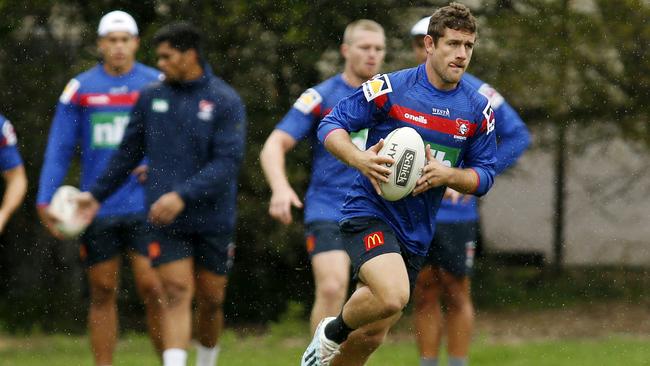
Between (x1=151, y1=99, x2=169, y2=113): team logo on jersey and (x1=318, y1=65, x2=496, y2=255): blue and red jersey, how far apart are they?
5.17 feet

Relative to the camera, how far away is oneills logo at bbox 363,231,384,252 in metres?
6.53

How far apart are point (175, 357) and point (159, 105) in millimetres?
1473

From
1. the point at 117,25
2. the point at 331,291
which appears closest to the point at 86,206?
the point at 117,25

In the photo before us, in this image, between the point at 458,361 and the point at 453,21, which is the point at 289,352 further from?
the point at 453,21

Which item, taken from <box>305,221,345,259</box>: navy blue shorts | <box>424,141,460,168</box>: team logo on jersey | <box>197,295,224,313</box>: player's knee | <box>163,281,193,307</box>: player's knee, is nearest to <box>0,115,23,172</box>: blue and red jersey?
<box>163,281,193,307</box>: player's knee

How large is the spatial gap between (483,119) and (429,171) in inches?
19.3

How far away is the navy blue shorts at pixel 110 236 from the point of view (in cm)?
859

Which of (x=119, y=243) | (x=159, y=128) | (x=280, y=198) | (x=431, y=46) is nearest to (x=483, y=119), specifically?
(x=431, y=46)

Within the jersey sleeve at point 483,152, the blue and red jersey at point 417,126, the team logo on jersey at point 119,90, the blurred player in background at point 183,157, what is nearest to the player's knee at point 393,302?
the blue and red jersey at point 417,126

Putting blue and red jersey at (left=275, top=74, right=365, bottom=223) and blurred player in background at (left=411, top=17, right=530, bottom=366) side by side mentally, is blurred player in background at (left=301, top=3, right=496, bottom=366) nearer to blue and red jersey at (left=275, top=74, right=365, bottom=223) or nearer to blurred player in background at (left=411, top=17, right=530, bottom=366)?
blue and red jersey at (left=275, top=74, right=365, bottom=223)

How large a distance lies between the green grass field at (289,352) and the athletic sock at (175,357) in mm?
2604

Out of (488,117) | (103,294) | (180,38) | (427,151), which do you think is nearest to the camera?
(427,151)

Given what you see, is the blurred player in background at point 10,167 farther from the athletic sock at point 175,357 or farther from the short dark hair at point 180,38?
the athletic sock at point 175,357

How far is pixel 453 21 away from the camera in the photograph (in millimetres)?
6523
